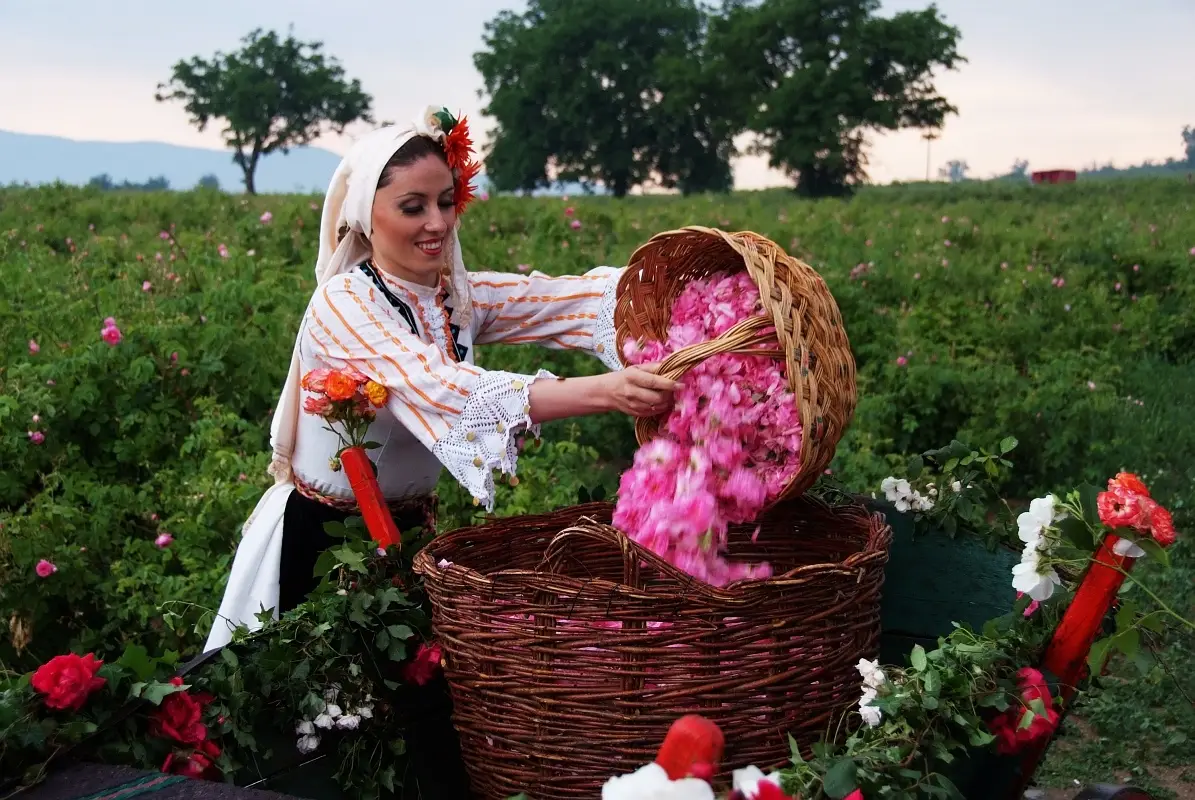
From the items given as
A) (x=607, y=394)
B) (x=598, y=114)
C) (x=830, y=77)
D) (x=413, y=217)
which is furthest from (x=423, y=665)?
(x=598, y=114)

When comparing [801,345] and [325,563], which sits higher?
[801,345]

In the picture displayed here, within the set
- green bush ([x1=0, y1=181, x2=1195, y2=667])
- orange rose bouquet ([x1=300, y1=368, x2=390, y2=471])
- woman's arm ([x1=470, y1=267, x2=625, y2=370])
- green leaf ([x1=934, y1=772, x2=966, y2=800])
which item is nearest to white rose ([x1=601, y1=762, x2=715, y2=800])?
green leaf ([x1=934, y1=772, x2=966, y2=800])

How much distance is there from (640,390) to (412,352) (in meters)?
0.45

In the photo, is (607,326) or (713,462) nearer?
(713,462)

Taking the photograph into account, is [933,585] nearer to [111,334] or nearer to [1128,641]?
[1128,641]

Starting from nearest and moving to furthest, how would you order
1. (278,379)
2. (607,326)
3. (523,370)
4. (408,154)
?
1. (408,154)
2. (607,326)
3. (278,379)
4. (523,370)

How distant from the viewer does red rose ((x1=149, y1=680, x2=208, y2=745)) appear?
1.78 metres

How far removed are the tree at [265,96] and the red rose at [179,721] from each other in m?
45.1

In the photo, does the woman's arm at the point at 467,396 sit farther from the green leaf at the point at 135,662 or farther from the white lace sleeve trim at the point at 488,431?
the green leaf at the point at 135,662

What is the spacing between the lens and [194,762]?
1783 millimetres

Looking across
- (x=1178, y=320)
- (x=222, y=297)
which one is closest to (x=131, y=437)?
(x=222, y=297)

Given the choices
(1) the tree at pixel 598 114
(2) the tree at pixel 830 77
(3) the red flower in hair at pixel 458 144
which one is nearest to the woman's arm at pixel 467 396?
(3) the red flower in hair at pixel 458 144

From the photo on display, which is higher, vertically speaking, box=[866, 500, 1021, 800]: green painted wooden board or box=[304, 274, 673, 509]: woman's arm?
box=[304, 274, 673, 509]: woman's arm

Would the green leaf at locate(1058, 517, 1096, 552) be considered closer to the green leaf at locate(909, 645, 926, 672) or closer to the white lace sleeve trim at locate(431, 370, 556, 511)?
the green leaf at locate(909, 645, 926, 672)
